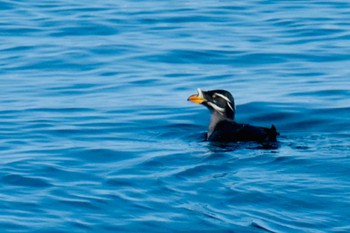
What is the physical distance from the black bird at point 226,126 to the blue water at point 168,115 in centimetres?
18

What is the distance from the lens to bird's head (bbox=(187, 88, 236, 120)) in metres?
15.0

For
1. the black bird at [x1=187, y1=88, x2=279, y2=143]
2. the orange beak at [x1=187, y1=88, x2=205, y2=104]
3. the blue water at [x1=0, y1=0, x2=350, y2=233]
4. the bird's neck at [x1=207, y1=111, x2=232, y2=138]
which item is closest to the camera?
the blue water at [x1=0, y1=0, x2=350, y2=233]

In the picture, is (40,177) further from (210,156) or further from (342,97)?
(342,97)

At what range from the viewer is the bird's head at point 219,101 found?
15.0m

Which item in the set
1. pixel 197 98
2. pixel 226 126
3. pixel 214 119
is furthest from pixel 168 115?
pixel 226 126

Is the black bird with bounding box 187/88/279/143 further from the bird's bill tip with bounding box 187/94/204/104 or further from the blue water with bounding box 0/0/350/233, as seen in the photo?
the blue water with bounding box 0/0/350/233

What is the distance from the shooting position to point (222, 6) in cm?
2623

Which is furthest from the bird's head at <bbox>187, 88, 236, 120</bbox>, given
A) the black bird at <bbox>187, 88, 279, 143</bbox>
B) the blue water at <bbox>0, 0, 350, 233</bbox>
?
the blue water at <bbox>0, 0, 350, 233</bbox>

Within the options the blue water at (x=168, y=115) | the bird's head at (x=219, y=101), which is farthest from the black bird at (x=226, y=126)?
the blue water at (x=168, y=115)

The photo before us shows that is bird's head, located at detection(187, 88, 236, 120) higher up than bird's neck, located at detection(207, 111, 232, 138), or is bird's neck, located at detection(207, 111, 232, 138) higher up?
bird's head, located at detection(187, 88, 236, 120)

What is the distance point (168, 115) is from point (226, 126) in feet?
5.74

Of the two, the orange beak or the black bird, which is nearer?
the black bird

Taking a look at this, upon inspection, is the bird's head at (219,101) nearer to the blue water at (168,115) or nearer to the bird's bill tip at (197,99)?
the bird's bill tip at (197,99)

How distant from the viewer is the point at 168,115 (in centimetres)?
1612
